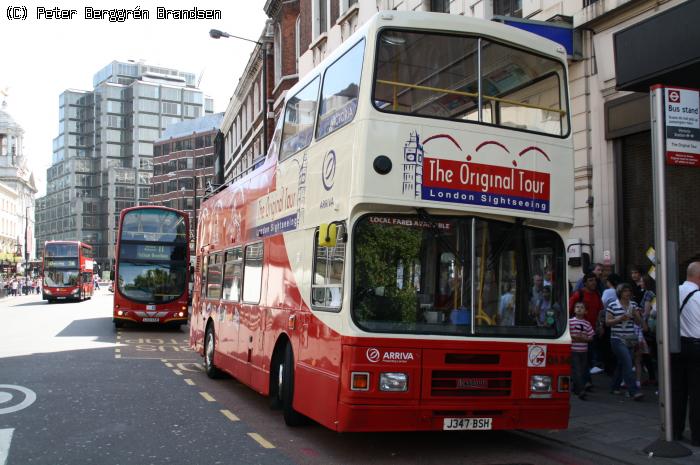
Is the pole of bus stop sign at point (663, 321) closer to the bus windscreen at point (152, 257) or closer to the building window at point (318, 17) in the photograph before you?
the bus windscreen at point (152, 257)

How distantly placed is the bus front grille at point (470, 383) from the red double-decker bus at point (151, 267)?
19.1 metres

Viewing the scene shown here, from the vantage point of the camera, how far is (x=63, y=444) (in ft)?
26.1

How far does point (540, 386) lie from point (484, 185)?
2.07 metres

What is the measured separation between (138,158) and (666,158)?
460 feet

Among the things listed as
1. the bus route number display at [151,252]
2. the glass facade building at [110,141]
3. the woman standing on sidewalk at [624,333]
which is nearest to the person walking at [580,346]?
the woman standing on sidewalk at [624,333]

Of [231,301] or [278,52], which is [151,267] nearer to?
[231,301]

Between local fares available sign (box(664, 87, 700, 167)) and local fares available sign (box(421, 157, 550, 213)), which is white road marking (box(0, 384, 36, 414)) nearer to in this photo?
local fares available sign (box(421, 157, 550, 213))

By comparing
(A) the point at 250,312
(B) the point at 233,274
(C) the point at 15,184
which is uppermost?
(C) the point at 15,184

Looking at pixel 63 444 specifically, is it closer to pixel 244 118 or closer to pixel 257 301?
pixel 257 301

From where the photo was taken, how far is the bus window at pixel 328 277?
732 centimetres

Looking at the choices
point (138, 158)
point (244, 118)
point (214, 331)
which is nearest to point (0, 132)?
point (138, 158)

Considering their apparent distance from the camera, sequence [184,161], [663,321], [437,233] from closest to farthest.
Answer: [437,233] < [663,321] < [184,161]

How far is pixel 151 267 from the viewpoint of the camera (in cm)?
2516

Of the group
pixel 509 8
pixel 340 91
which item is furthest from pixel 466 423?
pixel 509 8
